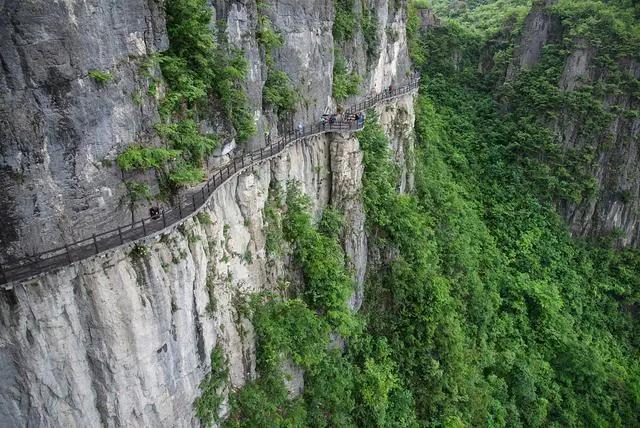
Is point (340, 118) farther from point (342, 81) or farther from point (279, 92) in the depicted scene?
point (279, 92)

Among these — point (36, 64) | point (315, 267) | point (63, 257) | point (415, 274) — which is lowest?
point (415, 274)

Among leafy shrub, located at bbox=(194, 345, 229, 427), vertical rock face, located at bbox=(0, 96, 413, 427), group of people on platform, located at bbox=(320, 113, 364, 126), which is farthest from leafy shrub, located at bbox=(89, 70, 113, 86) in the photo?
group of people on platform, located at bbox=(320, 113, 364, 126)

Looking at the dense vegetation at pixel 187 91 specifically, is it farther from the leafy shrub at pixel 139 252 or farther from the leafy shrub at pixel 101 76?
the leafy shrub at pixel 139 252

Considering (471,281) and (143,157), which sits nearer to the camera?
(143,157)

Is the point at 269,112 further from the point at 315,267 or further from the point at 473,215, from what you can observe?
the point at 473,215

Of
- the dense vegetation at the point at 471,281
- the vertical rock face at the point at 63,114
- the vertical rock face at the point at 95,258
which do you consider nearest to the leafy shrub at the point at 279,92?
the dense vegetation at the point at 471,281

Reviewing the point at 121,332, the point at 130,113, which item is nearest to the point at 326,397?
the point at 121,332

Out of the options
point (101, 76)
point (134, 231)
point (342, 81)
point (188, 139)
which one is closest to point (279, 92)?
point (342, 81)
